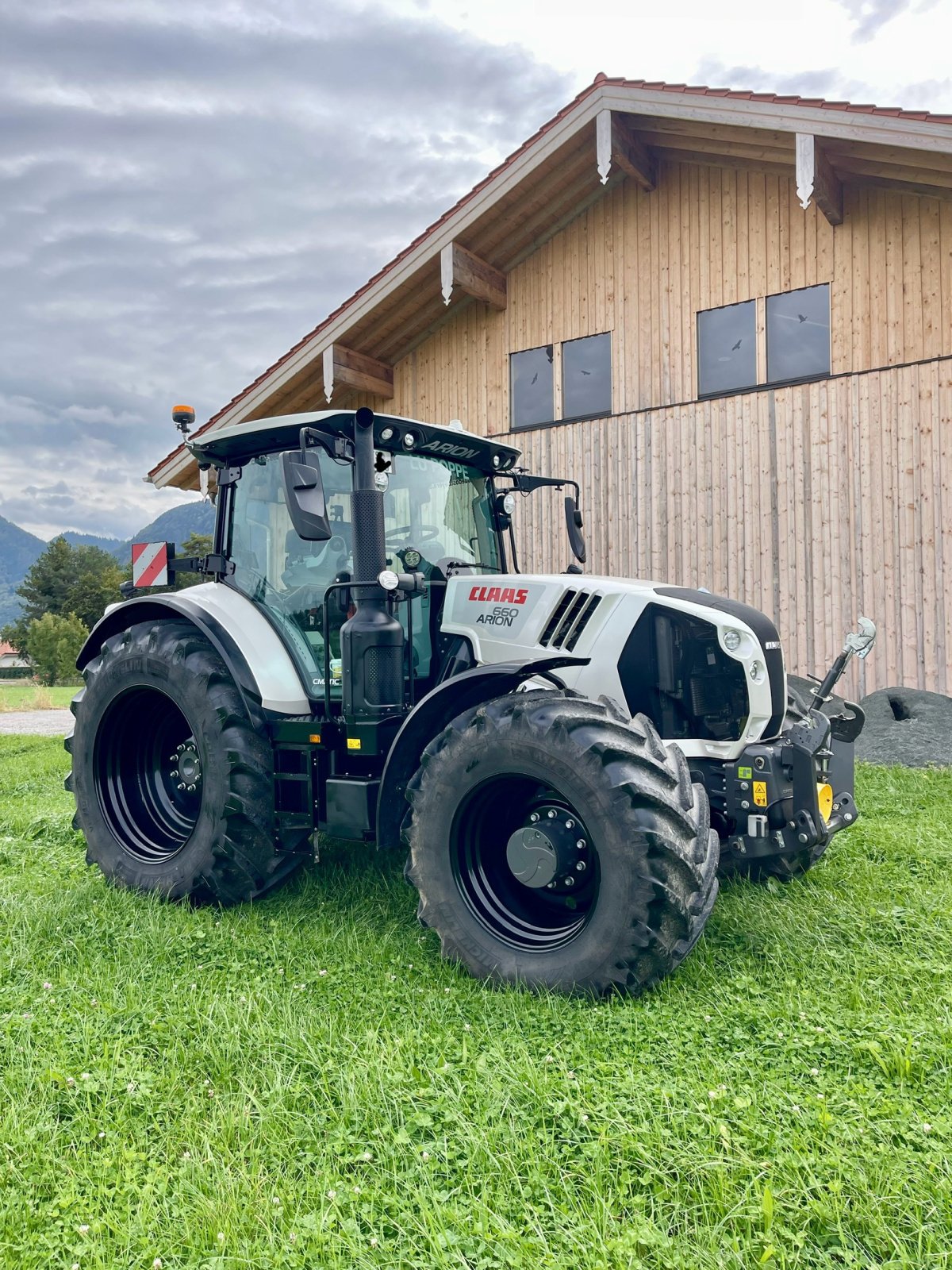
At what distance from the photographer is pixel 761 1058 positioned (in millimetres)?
2844

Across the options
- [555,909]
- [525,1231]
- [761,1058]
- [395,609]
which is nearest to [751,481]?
[395,609]

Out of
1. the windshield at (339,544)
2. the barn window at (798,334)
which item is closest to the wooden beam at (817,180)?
the barn window at (798,334)

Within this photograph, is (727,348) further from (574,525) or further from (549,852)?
(549,852)

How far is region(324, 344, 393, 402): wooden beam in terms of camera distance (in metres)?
10.9

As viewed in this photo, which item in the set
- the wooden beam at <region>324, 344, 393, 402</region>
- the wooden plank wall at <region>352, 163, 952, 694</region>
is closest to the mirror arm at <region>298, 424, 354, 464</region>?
the wooden plank wall at <region>352, 163, 952, 694</region>

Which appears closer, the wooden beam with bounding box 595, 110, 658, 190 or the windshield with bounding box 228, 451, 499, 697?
the windshield with bounding box 228, 451, 499, 697

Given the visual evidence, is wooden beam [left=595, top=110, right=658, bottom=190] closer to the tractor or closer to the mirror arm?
the tractor

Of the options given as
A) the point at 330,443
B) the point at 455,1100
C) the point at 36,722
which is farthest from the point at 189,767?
the point at 36,722

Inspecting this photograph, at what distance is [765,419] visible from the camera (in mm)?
9242

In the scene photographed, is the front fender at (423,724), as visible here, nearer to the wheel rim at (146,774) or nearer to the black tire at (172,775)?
the black tire at (172,775)

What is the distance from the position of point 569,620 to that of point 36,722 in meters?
15.6

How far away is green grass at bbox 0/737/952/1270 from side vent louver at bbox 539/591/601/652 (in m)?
1.40

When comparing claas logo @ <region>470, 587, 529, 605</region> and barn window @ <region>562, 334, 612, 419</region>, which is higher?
barn window @ <region>562, 334, 612, 419</region>

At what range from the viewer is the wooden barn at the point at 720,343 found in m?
8.44
